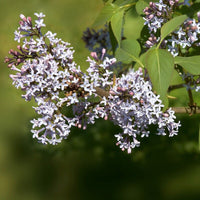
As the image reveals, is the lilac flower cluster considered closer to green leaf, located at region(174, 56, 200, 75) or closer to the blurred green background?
green leaf, located at region(174, 56, 200, 75)

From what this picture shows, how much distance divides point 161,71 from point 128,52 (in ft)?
1.26

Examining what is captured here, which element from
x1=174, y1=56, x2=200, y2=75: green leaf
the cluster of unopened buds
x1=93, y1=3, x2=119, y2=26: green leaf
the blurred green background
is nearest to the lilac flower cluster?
the cluster of unopened buds

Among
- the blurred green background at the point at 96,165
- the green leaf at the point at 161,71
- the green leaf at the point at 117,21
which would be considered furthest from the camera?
the blurred green background at the point at 96,165

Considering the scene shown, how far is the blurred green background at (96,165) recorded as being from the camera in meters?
3.18

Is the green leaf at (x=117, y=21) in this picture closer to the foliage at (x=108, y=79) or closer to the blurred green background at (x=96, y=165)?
the foliage at (x=108, y=79)

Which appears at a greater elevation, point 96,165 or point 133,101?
point 133,101

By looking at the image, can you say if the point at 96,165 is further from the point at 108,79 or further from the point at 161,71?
the point at 161,71

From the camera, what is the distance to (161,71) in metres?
1.33

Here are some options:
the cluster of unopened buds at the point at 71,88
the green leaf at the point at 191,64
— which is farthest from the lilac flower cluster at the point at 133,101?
the green leaf at the point at 191,64

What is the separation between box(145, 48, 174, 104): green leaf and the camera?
4.34ft

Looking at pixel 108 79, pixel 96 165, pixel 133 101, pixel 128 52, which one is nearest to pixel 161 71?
pixel 133 101

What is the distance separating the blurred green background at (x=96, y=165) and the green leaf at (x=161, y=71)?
5.05ft

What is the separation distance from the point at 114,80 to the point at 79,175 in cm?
214

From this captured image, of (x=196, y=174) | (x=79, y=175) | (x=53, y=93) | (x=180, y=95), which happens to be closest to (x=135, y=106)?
(x=53, y=93)
